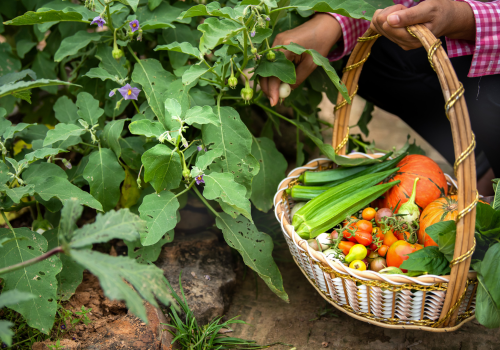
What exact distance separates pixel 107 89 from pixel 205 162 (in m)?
0.79

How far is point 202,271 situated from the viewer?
1.74m

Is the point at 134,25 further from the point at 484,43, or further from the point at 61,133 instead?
the point at 484,43

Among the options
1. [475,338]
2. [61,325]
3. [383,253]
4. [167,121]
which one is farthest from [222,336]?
[475,338]

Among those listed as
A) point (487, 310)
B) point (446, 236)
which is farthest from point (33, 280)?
point (487, 310)

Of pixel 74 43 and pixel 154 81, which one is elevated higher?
pixel 74 43

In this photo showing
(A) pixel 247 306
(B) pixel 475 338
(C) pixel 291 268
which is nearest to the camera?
(B) pixel 475 338

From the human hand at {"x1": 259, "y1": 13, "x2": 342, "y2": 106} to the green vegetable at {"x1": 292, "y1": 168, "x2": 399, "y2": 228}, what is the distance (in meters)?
0.46

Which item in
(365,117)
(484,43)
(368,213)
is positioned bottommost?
(365,117)

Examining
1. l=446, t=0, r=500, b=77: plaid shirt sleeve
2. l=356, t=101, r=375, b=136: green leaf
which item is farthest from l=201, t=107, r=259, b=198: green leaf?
l=356, t=101, r=375, b=136: green leaf

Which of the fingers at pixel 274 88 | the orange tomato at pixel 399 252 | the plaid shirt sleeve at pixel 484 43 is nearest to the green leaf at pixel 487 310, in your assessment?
the orange tomato at pixel 399 252

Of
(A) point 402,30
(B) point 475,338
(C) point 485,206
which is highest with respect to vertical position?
(A) point 402,30

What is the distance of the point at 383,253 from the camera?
4.74 ft

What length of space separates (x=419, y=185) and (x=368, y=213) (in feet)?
0.89

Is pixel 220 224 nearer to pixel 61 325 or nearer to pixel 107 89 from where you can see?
pixel 61 325
